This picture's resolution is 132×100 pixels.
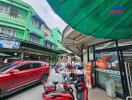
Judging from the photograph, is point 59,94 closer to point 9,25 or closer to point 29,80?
point 29,80

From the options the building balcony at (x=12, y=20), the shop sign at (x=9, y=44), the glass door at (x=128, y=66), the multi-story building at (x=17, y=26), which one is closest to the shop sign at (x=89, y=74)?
the glass door at (x=128, y=66)

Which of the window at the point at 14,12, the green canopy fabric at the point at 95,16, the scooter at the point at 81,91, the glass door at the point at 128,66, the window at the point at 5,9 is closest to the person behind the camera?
the green canopy fabric at the point at 95,16

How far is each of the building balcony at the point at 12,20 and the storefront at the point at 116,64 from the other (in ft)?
39.9

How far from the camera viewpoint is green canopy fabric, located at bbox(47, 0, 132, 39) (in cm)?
179

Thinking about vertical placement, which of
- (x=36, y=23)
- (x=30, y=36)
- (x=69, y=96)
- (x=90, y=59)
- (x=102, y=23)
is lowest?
(x=69, y=96)

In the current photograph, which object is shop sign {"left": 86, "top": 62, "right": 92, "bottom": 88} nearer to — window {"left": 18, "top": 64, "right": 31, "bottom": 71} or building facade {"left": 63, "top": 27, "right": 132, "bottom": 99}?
building facade {"left": 63, "top": 27, "right": 132, "bottom": 99}

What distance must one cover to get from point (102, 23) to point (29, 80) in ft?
20.5

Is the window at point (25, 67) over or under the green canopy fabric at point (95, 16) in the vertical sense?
under

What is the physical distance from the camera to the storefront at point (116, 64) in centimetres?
467

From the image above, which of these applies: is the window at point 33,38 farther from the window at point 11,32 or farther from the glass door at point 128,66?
the glass door at point 128,66

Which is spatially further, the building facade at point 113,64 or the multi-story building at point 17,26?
the multi-story building at point 17,26

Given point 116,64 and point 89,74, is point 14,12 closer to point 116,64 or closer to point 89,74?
point 89,74

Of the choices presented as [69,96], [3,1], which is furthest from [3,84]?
[3,1]

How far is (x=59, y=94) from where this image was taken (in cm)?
416
